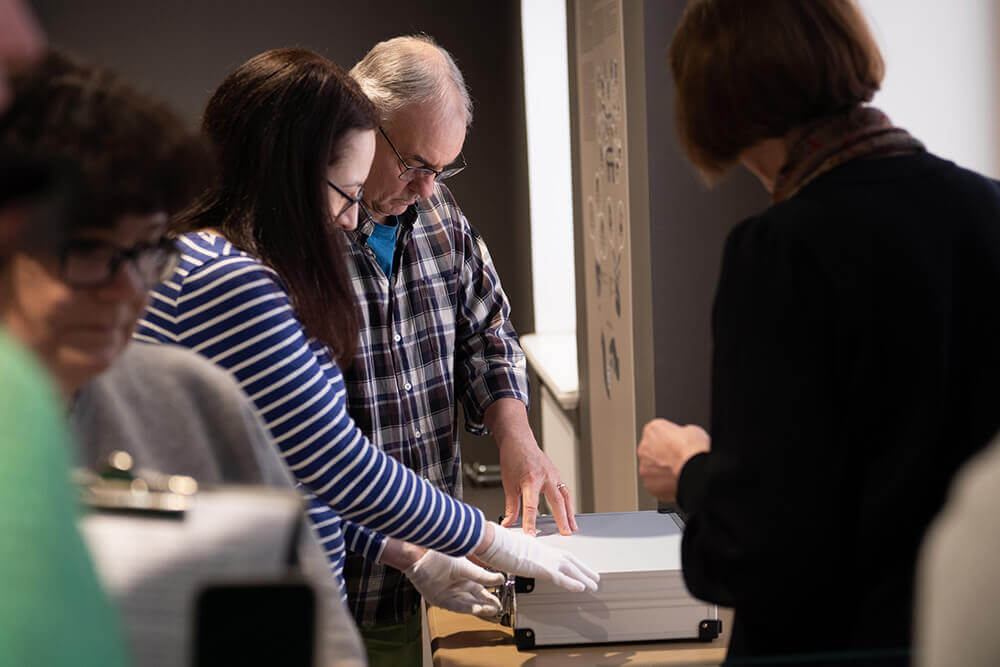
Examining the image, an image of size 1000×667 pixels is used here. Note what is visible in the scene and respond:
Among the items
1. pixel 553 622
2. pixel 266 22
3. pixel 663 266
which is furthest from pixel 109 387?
pixel 266 22

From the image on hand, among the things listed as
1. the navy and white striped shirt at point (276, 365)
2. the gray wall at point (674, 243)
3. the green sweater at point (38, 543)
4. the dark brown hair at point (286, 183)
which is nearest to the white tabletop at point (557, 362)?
the gray wall at point (674, 243)

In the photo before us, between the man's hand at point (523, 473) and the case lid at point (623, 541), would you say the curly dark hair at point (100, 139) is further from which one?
the man's hand at point (523, 473)

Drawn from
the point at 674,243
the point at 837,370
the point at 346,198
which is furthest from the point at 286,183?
the point at 674,243

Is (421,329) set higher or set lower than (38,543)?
lower

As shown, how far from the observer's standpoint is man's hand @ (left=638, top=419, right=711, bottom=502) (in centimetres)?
91

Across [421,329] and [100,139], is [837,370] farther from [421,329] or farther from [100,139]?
[421,329]

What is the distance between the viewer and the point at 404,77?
170cm

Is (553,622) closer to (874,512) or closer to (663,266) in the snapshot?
(874,512)

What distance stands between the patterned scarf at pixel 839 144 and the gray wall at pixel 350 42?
12.3 ft

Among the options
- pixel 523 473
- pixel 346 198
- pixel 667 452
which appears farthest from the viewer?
pixel 523 473

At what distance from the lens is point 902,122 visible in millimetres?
1810

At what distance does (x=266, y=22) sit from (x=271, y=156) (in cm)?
385

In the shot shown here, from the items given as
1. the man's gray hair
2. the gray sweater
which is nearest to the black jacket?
the gray sweater

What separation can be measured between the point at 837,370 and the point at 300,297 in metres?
0.62
